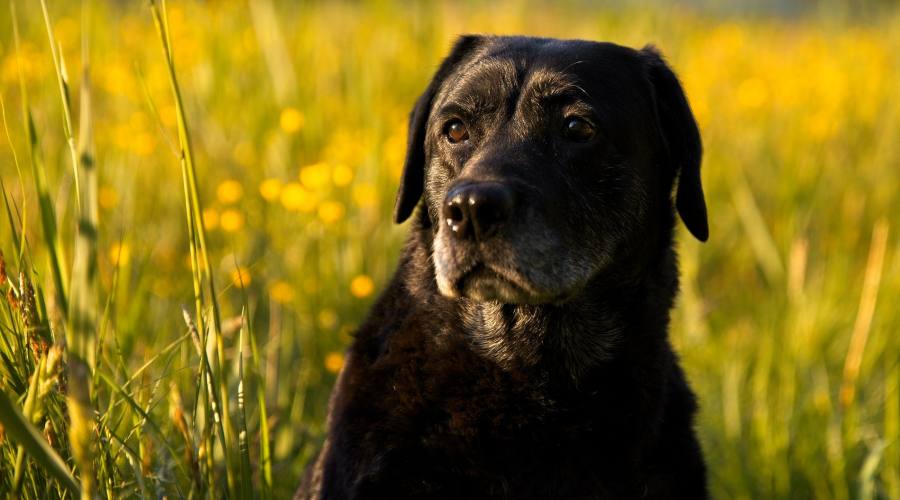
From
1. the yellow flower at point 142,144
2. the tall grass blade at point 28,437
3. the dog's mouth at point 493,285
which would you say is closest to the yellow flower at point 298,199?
the yellow flower at point 142,144

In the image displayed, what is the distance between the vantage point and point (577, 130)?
2.61 meters

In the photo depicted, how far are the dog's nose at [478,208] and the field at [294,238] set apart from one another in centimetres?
50

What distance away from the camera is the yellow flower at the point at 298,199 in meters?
4.11

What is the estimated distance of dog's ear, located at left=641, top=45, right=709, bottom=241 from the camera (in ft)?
9.05

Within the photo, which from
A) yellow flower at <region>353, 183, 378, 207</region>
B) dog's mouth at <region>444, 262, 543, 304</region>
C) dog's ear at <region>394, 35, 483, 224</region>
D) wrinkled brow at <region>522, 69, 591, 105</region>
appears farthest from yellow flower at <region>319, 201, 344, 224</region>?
dog's mouth at <region>444, 262, 543, 304</region>

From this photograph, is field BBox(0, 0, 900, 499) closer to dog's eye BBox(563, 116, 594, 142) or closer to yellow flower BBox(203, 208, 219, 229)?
yellow flower BBox(203, 208, 219, 229)

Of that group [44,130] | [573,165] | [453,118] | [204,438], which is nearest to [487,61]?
[453,118]

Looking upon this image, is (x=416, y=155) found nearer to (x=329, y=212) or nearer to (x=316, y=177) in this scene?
(x=329, y=212)

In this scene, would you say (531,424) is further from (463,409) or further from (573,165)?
(573,165)

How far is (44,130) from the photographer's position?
4.88 meters

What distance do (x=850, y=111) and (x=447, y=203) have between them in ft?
17.9

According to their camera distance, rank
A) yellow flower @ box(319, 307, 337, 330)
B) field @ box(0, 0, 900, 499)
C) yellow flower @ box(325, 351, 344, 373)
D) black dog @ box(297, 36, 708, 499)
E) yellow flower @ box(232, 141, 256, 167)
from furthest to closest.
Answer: yellow flower @ box(232, 141, 256, 167)
yellow flower @ box(319, 307, 337, 330)
yellow flower @ box(325, 351, 344, 373)
black dog @ box(297, 36, 708, 499)
field @ box(0, 0, 900, 499)

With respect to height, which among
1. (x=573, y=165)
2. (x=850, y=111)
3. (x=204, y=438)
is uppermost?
(x=573, y=165)

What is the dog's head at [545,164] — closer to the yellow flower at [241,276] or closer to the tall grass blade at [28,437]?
the yellow flower at [241,276]
